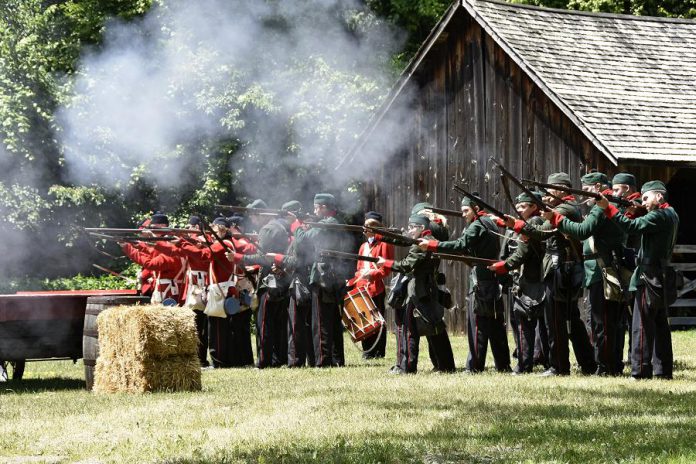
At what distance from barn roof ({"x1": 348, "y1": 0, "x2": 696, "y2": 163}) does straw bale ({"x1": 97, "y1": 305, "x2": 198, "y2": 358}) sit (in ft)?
29.5

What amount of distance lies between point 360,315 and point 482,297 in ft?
7.18

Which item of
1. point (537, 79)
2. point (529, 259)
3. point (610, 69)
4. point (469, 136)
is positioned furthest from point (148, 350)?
point (610, 69)

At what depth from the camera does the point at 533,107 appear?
21.3 m

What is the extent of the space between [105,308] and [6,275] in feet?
53.4

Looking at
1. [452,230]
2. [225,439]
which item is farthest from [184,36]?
[225,439]

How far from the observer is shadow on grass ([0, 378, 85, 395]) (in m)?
13.6

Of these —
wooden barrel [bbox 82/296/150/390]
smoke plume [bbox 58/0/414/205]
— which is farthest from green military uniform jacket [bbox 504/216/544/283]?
smoke plume [bbox 58/0/414/205]

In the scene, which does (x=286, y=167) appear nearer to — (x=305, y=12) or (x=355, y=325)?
(x=305, y=12)

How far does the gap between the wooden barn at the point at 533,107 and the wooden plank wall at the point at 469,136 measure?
0.08 ft

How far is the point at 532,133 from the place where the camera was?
21.2m

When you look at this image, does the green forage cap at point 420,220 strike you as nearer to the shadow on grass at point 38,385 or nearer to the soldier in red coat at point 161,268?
the soldier in red coat at point 161,268

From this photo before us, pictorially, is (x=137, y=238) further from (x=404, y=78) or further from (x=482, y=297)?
(x=404, y=78)

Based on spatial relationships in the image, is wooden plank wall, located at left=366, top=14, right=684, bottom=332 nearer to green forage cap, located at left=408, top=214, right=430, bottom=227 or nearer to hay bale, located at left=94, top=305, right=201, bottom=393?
green forage cap, located at left=408, top=214, right=430, bottom=227

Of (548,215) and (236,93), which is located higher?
(236,93)
